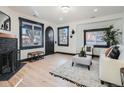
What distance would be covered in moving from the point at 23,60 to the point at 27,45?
0.78m

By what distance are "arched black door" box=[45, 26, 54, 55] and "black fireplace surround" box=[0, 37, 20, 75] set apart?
10.4 ft

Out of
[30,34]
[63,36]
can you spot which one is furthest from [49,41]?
[30,34]

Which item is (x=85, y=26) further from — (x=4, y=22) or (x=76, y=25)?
(x=4, y=22)

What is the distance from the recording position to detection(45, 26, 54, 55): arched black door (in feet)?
20.5

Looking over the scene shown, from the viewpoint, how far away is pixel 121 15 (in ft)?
14.6

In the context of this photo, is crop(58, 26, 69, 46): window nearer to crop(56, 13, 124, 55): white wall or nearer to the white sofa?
crop(56, 13, 124, 55): white wall

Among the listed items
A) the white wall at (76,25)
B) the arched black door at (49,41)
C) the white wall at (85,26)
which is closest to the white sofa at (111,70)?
the white wall at (85,26)

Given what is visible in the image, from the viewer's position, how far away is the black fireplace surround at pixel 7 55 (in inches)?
102

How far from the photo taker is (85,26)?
6.00 meters

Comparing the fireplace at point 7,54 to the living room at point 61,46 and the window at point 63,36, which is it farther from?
the window at point 63,36

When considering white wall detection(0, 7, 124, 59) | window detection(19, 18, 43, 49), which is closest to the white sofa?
white wall detection(0, 7, 124, 59)

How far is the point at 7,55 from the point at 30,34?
2219 millimetres
